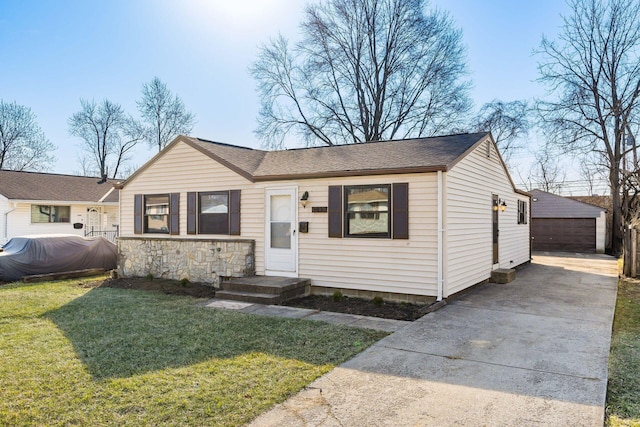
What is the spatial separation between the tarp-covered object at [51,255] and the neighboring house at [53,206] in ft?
24.3

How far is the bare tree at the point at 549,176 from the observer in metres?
30.5

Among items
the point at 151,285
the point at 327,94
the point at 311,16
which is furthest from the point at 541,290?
the point at 311,16

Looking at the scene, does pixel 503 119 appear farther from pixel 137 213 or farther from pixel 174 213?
pixel 137 213

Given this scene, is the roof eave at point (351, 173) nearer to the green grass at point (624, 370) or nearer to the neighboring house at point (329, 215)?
the neighboring house at point (329, 215)

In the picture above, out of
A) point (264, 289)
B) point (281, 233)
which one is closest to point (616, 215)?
point (281, 233)

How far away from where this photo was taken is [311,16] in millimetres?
21484

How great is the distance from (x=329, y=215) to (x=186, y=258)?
12.7ft

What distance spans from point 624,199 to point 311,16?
1763cm

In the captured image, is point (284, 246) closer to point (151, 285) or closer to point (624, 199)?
point (151, 285)

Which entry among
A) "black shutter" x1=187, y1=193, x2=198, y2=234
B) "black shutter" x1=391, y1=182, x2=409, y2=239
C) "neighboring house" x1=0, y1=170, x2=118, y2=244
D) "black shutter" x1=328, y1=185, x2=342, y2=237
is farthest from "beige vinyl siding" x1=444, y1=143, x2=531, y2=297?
Answer: "neighboring house" x1=0, y1=170, x2=118, y2=244

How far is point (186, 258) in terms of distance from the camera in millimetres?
9805

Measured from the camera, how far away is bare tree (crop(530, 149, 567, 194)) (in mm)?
30484

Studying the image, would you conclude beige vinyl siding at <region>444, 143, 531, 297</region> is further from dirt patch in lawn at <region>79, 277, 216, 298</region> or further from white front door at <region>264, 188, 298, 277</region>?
dirt patch in lawn at <region>79, 277, 216, 298</region>

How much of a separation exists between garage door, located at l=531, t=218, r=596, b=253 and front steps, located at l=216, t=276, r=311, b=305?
16.6 meters
